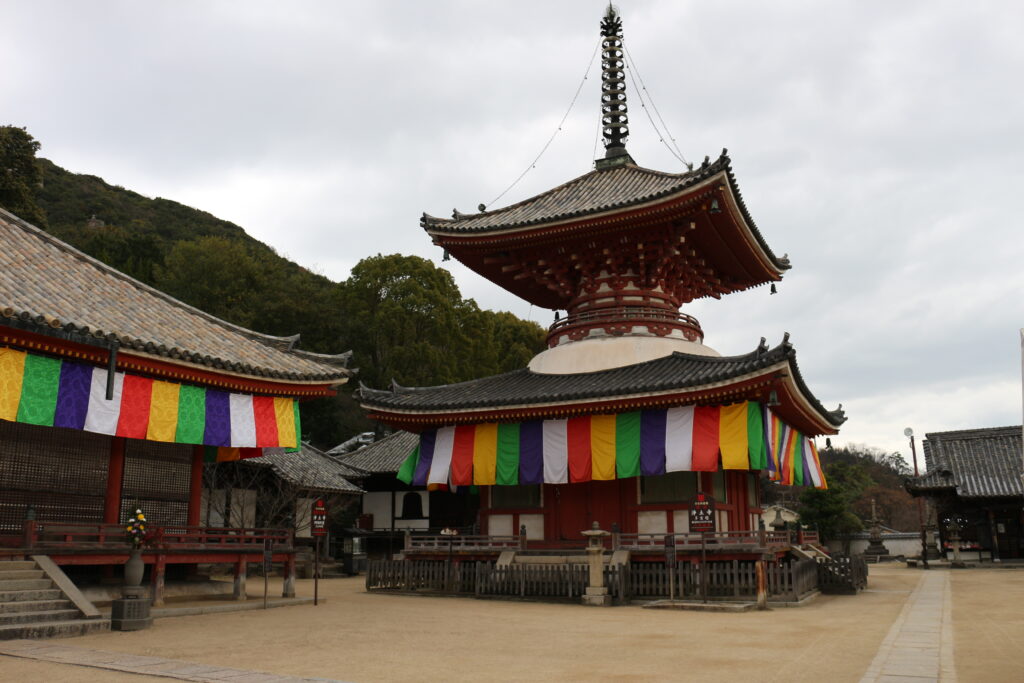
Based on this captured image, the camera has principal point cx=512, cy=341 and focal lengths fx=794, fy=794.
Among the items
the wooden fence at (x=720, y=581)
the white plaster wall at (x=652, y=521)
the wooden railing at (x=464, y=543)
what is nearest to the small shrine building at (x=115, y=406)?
the wooden railing at (x=464, y=543)

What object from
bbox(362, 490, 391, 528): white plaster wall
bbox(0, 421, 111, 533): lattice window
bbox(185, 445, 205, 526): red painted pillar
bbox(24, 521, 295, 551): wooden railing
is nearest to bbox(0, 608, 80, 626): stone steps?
bbox(24, 521, 295, 551): wooden railing

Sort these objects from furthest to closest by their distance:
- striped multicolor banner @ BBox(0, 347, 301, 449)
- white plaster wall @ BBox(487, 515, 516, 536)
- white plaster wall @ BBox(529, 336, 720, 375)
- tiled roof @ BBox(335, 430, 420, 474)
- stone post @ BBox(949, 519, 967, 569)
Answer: tiled roof @ BBox(335, 430, 420, 474) < stone post @ BBox(949, 519, 967, 569) < white plaster wall @ BBox(487, 515, 516, 536) < white plaster wall @ BBox(529, 336, 720, 375) < striped multicolor banner @ BBox(0, 347, 301, 449)

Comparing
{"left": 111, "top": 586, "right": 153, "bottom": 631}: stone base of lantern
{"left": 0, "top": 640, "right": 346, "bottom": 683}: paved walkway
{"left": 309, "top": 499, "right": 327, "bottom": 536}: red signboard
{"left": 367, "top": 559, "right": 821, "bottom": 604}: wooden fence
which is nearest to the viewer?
{"left": 0, "top": 640, "right": 346, "bottom": 683}: paved walkway

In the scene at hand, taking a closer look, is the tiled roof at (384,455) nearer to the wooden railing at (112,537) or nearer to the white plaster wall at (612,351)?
the white plaster wall at (612,351)

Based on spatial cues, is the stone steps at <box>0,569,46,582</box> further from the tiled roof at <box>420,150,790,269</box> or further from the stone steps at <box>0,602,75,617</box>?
the tiled roof at <box>420,150,790,269</box>

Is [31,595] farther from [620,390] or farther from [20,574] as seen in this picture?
[620,390]

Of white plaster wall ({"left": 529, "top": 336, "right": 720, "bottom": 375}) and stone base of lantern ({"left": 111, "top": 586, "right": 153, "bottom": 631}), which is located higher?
white plaster wall ({"left": 529, "top": 336, "right": 720, "bottom": 375})

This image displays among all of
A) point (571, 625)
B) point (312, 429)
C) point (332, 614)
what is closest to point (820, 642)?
point (571, 625)

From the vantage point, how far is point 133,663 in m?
9.48

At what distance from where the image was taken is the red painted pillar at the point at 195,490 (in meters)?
18.4

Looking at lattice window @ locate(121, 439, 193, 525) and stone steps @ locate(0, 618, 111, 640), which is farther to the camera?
lattice window @ locate(121, 439, 193, 525)

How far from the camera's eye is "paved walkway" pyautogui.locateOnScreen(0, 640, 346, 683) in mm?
8430

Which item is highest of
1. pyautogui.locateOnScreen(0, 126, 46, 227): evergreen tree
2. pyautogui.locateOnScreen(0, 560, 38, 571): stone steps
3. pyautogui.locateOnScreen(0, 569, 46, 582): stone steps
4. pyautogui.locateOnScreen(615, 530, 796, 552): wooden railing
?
pyautogui.locateOnScreen(0, 126, 46, 227): evergreen tree

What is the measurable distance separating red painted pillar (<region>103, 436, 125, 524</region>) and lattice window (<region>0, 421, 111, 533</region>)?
261mm
